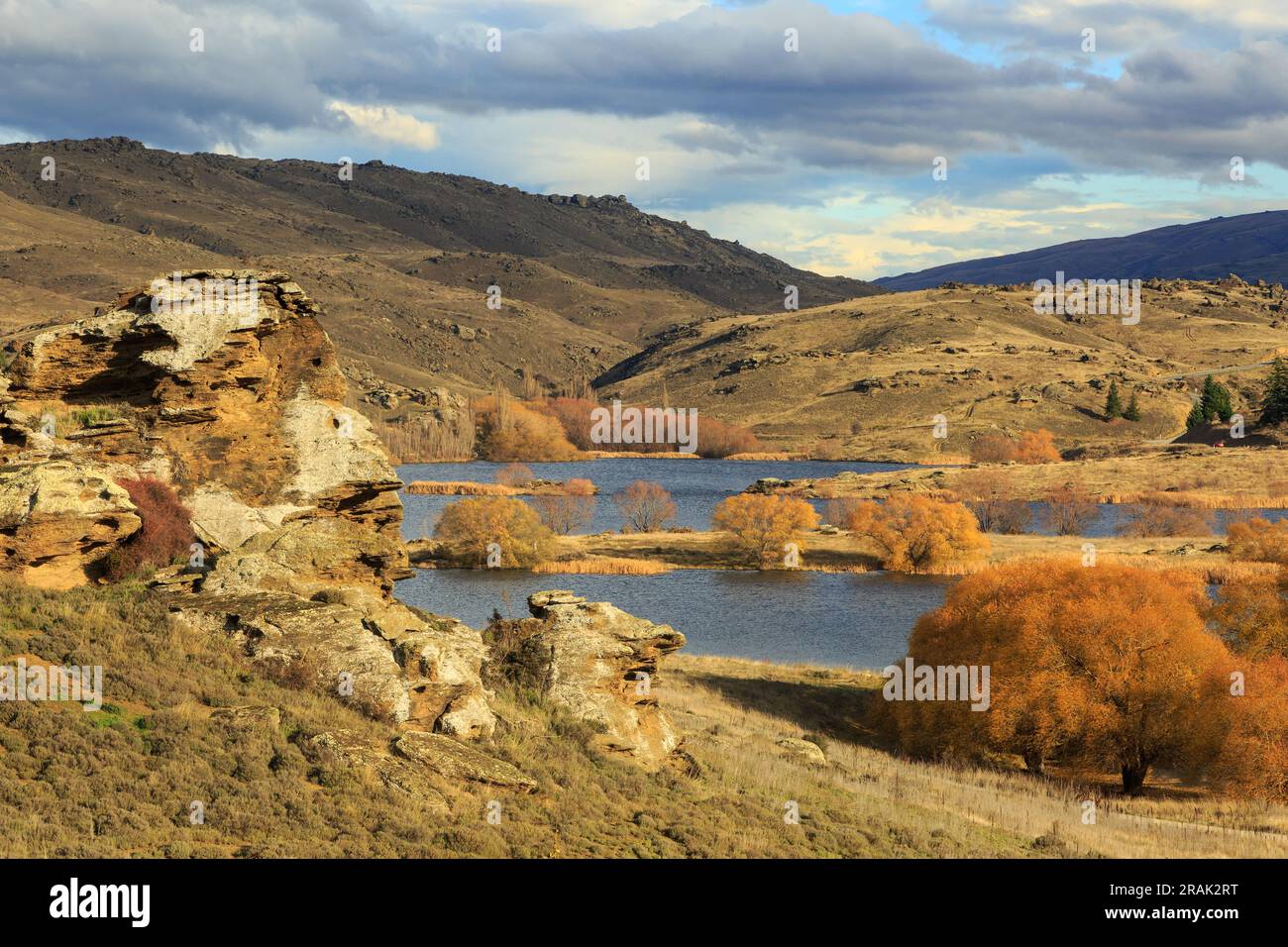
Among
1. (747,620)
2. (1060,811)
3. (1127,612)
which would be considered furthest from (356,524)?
(747,620)

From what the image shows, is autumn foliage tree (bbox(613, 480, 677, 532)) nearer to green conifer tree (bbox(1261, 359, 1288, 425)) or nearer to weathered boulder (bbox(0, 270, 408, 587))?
weathered boulder (bbox(0, 270, 408, 587))

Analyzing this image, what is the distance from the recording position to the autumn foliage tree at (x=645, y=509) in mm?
112750

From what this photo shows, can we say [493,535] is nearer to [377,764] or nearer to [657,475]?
[377,764]

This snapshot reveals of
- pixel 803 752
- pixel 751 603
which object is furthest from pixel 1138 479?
pixel 803 752

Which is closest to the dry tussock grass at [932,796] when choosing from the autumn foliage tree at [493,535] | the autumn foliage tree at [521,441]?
the autumn foliage tree at [493,535]

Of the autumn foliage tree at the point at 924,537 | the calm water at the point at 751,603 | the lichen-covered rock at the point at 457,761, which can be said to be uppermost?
the lichen-covered rock at the point at 457,761

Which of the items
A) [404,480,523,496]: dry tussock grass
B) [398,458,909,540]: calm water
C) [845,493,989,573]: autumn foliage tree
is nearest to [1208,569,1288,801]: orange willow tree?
[845,493,989,573]: autumn foliage tree

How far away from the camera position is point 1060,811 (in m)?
32.9

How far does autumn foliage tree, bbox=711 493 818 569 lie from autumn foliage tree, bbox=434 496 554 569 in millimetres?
15178

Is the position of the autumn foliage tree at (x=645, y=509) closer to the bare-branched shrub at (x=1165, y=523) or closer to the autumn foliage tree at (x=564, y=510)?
the autumn foliage tree at (x=564, y=510)

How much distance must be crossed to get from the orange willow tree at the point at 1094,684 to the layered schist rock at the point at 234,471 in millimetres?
23951

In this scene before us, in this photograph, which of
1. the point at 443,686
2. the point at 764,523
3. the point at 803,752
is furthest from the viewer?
the point at 764,523

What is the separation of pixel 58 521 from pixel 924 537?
261ft

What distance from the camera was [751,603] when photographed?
8044 cm
